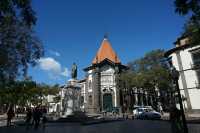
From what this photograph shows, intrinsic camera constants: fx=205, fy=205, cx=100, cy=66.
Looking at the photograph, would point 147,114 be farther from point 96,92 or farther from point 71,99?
point 96,92

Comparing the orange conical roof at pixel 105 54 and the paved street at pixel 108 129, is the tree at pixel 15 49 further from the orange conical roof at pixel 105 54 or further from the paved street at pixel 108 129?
the orange conical roof at pixel 105 54

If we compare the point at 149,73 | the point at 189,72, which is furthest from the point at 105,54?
the point at 189,72

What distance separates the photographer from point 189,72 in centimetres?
2997

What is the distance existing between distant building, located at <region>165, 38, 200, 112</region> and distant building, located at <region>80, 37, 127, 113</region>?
59.2 ft

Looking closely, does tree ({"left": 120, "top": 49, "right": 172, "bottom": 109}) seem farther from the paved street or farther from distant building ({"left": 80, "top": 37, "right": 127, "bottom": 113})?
the paved street

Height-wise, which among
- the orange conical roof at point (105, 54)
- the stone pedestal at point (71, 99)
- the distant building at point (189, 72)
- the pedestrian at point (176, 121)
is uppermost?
the orange conical roof at point (105, 54)

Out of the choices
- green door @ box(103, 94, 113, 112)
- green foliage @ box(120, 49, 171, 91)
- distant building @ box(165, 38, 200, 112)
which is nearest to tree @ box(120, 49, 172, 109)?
green foliage @ box(120, 49, 171, 91)

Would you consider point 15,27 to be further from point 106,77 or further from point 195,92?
point 106,77

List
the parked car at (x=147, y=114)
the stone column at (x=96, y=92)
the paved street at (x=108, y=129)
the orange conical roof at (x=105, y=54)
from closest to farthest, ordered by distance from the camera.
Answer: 1. the paved street at (x=108, y=129)
2. the parked car at (x=147, y=114)
3. the stone column at (x=96, y=92)
4. the orange conical roof at (x=105, y=54)

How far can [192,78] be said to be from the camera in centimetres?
2952

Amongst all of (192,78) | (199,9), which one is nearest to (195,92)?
(192,78)

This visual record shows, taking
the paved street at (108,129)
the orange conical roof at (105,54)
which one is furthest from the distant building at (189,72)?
the orange conical roof at (105,54)

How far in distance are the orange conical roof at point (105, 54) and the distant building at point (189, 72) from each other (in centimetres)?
2056

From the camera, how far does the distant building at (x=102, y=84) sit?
45.5 meters
